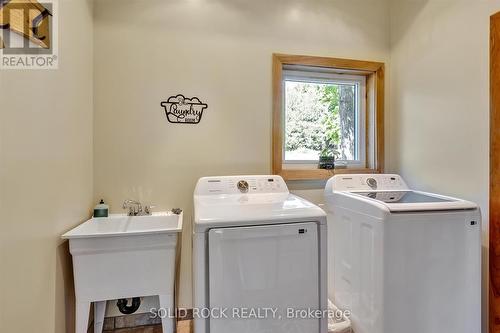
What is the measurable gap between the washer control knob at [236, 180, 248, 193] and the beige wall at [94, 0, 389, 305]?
7.7 inches

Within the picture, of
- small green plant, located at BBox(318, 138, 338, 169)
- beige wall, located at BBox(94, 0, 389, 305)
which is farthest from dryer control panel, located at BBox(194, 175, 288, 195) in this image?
small green plant, located at BBox(318, 138, 338, 169)

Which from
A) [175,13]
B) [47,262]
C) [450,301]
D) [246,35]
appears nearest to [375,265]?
[450,301]

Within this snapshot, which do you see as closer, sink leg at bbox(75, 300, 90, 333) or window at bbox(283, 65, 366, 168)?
sink leg at bbox(75, 300, 90, 333)

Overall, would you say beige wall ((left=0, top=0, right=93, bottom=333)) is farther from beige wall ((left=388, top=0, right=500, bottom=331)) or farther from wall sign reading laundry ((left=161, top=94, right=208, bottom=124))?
beige wall ((left=388, top=0, right=500, bottom=331))

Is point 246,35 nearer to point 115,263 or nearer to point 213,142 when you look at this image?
point 213,142

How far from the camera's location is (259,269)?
1.16 m

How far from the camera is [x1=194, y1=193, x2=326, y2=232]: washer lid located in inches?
45.0

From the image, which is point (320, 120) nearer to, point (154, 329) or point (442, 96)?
point (442, 96)

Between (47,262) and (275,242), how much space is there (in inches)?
42.8

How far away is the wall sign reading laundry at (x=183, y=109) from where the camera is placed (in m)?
1.83

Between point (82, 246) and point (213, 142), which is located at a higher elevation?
point (213, 142)

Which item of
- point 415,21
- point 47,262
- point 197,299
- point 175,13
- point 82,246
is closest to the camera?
point 197,299

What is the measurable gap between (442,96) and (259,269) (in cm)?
170

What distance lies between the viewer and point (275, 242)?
1176 mm
